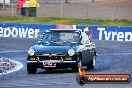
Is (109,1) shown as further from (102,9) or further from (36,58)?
(36,58)

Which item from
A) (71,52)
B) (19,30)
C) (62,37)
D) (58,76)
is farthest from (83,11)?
(58,76)

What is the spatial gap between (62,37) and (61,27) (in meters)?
24.3

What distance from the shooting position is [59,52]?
805 inches

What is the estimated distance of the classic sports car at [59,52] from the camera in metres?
20.4

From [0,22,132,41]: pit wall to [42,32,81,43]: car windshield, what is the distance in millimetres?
20216

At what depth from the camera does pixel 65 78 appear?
18.8 metres

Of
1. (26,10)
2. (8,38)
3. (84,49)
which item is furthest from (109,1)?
(84,49)

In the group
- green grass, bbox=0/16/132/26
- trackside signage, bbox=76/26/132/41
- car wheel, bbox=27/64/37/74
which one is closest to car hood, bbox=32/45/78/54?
car wheel, bbox=27/64/37/74

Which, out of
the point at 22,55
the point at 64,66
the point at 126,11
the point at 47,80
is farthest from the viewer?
the point at 126,11

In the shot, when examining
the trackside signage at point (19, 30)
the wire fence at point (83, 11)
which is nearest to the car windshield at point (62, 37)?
the trackside signage at point (19, 30)

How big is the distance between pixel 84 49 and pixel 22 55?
29.9 ft

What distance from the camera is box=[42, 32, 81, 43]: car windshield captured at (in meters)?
21.7

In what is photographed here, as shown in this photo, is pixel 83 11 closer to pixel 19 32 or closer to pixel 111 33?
pixel 19 32

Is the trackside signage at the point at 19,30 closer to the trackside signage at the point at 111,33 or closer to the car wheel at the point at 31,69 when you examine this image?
the trackside signage at the point at 111,33
